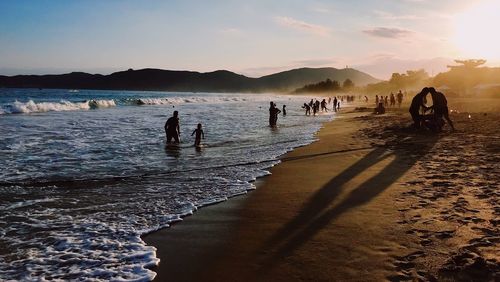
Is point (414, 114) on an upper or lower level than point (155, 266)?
upper

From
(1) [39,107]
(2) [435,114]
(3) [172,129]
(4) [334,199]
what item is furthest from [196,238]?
(1) [39,107]

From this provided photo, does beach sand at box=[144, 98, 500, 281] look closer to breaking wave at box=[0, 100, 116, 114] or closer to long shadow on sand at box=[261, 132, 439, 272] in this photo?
long shadow on sand at box=[261, 132, 439, 272]

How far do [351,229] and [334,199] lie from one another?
1979 millimetres

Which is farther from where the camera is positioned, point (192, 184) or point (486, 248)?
point (192, 184)

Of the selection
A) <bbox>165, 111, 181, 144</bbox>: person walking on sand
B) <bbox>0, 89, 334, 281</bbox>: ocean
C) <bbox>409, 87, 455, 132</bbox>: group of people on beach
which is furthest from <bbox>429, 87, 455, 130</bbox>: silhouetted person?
<bbox>165, 111, 181, 144</bbox>: person walking on sand

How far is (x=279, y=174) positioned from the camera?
11.9 meters

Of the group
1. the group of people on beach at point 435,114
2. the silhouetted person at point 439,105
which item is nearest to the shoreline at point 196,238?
the group of people on beach at point 435,114

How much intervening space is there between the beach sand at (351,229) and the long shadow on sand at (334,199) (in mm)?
20

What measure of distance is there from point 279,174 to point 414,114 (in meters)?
13.7

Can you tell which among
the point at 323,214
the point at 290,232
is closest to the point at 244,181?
the point at 323,214

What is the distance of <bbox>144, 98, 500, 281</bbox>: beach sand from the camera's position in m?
5.16

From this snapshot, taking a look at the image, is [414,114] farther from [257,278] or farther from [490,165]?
[257,278]

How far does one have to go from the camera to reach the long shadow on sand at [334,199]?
6157 mm

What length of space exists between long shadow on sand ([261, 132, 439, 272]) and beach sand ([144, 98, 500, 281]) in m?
0.02
